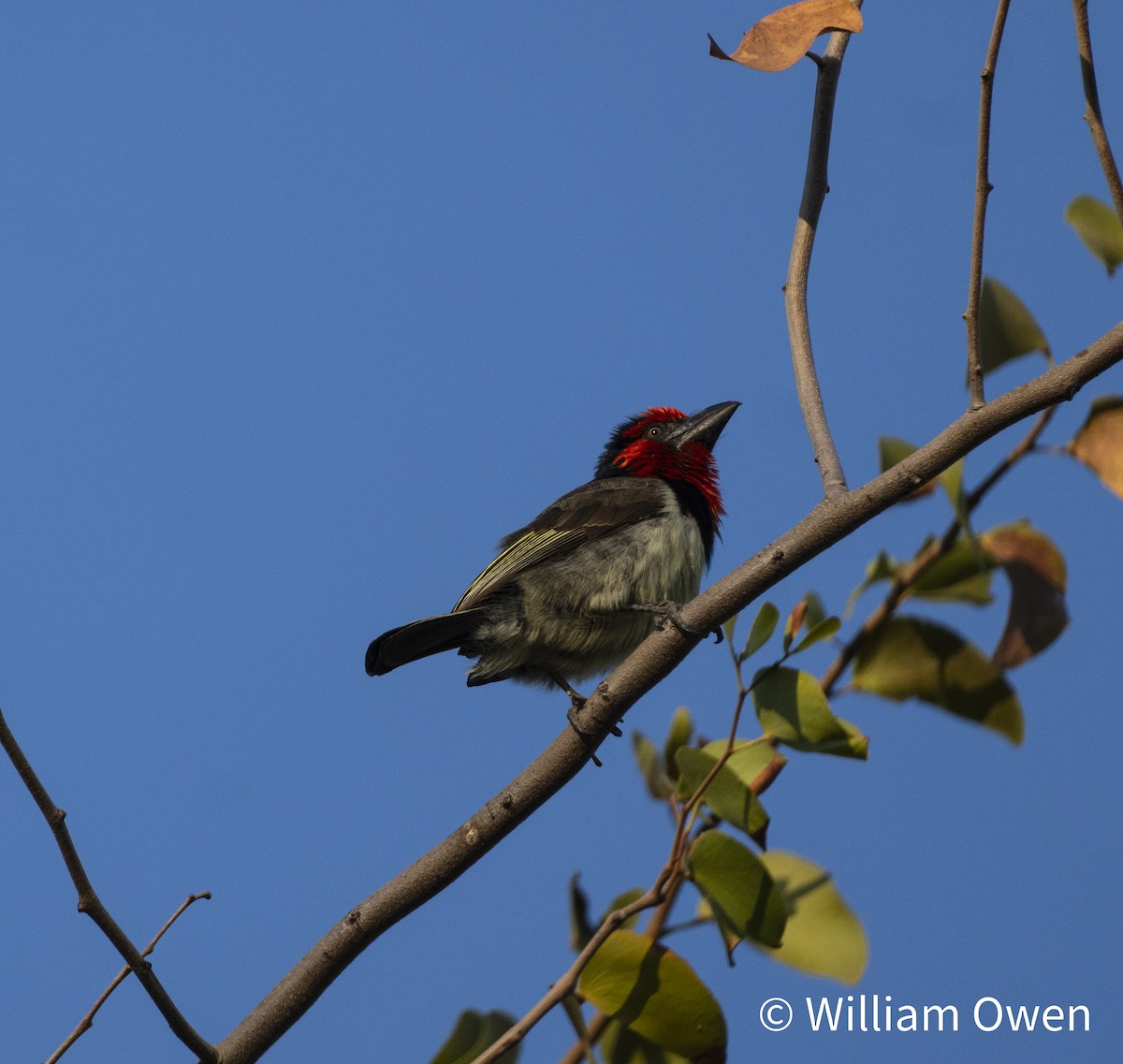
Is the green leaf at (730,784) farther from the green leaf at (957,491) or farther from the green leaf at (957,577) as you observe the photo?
the green leaf at (957,491)

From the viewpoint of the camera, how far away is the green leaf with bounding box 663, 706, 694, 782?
8.09ft

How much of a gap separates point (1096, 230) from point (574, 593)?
2143 mm

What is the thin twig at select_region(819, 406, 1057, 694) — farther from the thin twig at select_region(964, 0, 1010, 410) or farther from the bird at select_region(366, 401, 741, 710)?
the bird at select_region(366, 401, 741, 710)

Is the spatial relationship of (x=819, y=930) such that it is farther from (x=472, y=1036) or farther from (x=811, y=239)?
(x=811, y=239)

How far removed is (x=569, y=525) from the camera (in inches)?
182

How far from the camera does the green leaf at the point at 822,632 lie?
219 centimetres

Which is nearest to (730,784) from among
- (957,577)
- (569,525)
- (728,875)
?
(728,875)

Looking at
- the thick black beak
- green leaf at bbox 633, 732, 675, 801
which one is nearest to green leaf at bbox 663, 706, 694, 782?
green leaf at bbox 633, 732, 675, 801

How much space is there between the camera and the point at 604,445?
226 inches

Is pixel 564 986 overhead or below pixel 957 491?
below

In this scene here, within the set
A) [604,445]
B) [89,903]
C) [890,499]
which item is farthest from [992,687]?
[604,445]

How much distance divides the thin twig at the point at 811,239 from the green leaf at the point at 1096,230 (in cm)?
53

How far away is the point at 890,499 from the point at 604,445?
135 inches

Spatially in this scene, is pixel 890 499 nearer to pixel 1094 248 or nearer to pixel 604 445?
pixel 1094 248
